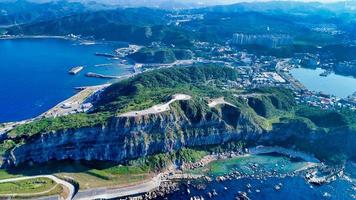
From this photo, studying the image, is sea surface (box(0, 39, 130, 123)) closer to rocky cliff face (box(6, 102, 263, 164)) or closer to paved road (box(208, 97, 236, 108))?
rocky cliff face (box(6, 102, 263, 164))

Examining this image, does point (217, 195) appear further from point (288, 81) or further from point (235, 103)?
point (288, 81)

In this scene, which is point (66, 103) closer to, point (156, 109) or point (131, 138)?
point (156, 109)

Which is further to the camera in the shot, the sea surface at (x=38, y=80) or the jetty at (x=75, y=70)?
the jetty at (x=75, y=70)

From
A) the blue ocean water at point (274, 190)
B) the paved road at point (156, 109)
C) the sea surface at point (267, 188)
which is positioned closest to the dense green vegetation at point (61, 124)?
the paved road at point (156, 109)

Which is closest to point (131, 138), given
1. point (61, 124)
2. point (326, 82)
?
point (61, 124)

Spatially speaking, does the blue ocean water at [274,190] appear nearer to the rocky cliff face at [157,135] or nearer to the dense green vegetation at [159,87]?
the rocky cliff face at [157,135]

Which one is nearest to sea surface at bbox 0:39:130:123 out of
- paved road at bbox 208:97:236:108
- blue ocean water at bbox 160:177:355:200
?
paved road at bbox 208:97:236:108
